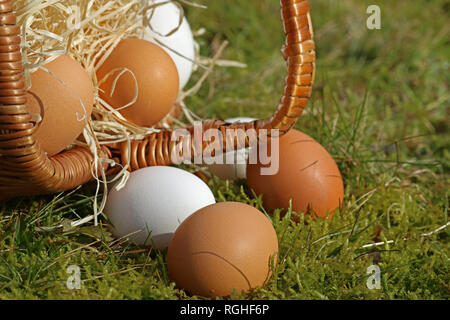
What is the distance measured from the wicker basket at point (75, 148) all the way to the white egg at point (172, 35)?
0.31 meters

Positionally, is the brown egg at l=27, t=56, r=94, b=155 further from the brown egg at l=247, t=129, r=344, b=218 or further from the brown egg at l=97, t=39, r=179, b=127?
the brown egg at l=247, t=129, r=344, b=218

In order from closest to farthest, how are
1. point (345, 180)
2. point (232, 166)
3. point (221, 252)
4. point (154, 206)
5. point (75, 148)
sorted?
→ point (221, 252)
point (154, 206)
point (75, 148)
point (232, 166)
point (345, 180)

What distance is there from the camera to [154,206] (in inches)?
62.7

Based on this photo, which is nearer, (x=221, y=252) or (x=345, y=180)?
(x=221, y=252)

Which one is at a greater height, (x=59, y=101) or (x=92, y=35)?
(x=92, y=35)

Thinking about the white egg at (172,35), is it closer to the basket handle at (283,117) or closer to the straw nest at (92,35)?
the straw nest at (92,35)

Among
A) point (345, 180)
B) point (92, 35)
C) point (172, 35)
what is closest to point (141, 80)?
point (92, 35)

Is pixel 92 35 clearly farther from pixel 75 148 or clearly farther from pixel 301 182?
pixel 301 182

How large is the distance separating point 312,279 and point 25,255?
2.42 feet

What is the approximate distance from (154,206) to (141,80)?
383mm

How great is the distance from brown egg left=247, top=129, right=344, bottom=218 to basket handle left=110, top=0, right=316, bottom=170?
0.08m
